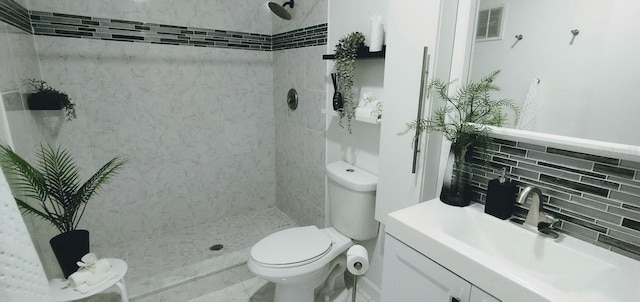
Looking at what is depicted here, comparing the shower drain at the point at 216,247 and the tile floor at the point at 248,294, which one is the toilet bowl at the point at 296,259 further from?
the shower drain at the point at 216,247

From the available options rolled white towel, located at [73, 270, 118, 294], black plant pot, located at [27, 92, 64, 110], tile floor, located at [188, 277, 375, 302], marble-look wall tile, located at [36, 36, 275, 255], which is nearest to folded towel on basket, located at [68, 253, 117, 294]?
rolled white towel, located at [73, 270, 118, 294]

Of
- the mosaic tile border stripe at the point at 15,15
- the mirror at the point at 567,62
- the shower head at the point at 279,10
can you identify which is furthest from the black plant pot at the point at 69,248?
the mirror at the point at 567,62

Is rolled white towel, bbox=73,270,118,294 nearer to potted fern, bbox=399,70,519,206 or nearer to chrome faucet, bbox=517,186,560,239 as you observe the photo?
potted fern, bbox=399,70,519,206

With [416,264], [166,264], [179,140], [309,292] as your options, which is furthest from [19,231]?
[179,140]

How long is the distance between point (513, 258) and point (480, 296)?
29 cm

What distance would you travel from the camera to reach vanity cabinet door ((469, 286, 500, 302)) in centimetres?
81

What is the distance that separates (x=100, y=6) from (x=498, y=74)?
2.30 meters

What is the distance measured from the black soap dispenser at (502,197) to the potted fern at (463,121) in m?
0.10

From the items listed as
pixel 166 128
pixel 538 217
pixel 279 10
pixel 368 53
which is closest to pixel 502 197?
pixel 538 217

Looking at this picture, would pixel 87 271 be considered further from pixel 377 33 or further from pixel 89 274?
pixel 377 33

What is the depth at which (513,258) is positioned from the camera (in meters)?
1.03

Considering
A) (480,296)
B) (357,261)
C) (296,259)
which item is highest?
(480,296)

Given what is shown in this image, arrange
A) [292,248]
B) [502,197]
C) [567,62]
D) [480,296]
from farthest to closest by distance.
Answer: [292,248], [502,197], [567,62], [480,296]

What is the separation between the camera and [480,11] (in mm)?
1127
